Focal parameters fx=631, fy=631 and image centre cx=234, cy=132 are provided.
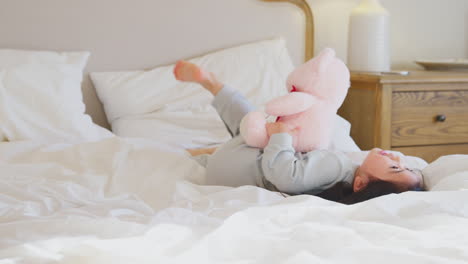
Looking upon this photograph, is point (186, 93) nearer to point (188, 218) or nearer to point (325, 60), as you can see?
point (325, 60)

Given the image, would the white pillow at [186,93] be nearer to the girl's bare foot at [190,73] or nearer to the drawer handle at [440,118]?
the girl's bare foot at [190,73]

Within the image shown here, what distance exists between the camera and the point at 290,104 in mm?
1591

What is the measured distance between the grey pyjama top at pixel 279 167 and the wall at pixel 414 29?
51.2 inches

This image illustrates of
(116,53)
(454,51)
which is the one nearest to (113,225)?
(116,53)

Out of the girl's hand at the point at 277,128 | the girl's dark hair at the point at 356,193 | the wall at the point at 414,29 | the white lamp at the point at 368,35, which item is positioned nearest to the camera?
the girl's dark hair at the point at 356,193

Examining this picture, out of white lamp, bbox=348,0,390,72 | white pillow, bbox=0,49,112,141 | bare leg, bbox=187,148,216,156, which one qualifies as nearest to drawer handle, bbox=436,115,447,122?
white lamp, bbox=348,0,390,72

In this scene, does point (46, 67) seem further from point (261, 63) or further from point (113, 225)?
point (113, 225)

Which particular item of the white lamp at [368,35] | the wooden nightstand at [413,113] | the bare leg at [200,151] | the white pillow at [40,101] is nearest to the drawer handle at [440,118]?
the wooden nightstand at [413,113]

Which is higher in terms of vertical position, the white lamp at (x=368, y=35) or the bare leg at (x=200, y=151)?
the white lamp at (x=368, y=35)

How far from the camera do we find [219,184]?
162 cm

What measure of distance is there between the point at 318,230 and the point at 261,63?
5.14 feet

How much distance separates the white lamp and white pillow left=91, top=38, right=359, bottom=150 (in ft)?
0.97

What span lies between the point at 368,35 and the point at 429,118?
0.44 metres

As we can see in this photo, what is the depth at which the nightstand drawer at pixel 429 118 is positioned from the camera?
8.00 feet
